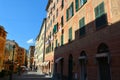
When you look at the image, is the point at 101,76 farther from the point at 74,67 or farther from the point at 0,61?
the point at 0,61

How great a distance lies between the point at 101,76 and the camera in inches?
568

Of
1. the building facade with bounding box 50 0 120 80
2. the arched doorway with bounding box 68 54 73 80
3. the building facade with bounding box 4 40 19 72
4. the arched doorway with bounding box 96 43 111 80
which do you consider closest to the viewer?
the building facade with bounding box 50 0 120 80

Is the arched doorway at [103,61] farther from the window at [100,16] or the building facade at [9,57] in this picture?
the building facade at [9,57]

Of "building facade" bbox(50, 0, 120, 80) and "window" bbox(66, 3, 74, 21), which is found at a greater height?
"window" bbox(66, 3, 74, 21)

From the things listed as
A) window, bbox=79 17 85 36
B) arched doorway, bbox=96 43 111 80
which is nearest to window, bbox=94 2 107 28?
arched doorway, bbox=96 43 111 80

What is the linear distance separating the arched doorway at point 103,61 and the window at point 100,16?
1694 millimetres

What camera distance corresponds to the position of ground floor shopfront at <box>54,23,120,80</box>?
12.5m

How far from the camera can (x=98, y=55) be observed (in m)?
14.5

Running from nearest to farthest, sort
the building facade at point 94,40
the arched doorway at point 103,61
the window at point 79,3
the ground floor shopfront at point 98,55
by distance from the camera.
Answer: the ground floor shopfront at point 98,55 → the building facade at point 94,40 → the arched doorway at point 103,61 → the window at point 79,3

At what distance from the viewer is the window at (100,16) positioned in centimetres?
1414

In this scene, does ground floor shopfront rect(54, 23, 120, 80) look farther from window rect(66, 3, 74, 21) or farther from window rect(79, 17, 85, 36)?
window rect(66, 3, 74, 21)

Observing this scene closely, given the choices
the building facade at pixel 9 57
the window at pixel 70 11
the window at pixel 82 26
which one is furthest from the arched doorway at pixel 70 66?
the building facade at pixel 9 57

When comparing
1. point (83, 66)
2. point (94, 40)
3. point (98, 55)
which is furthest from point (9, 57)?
point (98, 55)

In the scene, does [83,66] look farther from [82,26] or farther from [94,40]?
→ [82,26]
